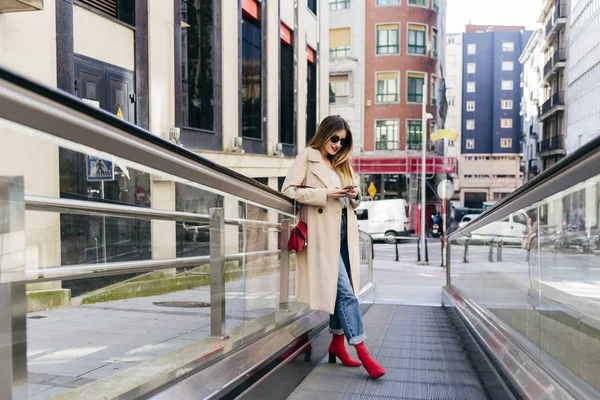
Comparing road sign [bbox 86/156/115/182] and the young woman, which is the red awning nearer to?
the young woman

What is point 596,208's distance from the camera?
2.33 m

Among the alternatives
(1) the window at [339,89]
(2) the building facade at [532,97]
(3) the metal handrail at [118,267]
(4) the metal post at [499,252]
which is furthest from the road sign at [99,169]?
(2) the building facade at [532,97]

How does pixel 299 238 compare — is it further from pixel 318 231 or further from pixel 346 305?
pixel 346 305

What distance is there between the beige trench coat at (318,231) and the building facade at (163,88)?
0.69 metres

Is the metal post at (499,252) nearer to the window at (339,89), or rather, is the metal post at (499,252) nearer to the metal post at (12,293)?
the metal post at (12,293)

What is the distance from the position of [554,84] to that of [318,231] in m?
50.6

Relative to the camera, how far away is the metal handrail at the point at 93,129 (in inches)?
62.8

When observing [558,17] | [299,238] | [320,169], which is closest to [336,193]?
[320,169]

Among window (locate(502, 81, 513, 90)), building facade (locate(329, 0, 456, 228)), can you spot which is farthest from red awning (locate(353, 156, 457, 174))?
window (locate(502, 81, 513, 90))

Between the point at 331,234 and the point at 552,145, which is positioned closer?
the point at 331,234

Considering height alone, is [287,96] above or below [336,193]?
above

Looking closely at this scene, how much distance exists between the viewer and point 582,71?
136 ft

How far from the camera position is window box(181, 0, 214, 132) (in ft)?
44.4

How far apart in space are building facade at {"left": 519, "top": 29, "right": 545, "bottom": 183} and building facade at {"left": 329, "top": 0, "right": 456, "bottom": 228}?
71.4 ft
